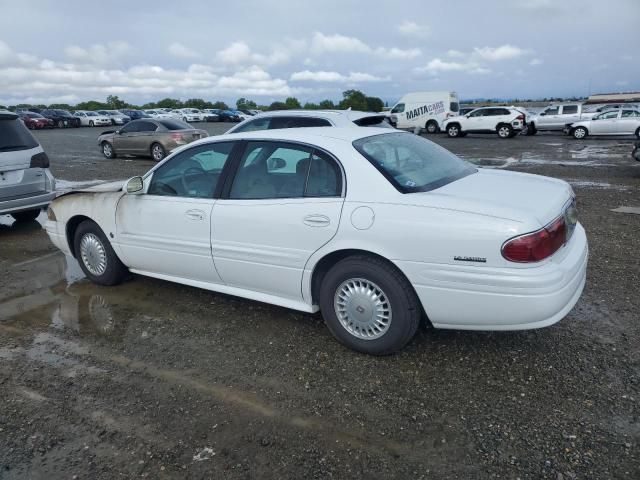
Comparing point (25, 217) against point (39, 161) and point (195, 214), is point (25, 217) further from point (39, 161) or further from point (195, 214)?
→ point (195, 214)

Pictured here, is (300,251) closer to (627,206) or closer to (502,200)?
(502,200)

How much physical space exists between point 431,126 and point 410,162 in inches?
1094

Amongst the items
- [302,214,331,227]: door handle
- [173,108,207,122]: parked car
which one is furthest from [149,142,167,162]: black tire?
[173,108,207,122]: parked car

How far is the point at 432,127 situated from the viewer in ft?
99.0

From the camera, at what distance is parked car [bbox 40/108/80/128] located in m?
42.3

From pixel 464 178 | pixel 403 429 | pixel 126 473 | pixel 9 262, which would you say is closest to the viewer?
pixel 126 473

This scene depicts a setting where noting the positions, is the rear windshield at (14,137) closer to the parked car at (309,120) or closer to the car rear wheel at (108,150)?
the parked car at (309,120)

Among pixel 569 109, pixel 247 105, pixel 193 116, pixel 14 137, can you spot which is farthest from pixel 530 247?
pixel 247 105

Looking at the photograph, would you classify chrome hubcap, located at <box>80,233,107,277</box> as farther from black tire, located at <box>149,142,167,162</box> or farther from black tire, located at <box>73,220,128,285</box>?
black tire, located at <box>149,142,167,162</box>

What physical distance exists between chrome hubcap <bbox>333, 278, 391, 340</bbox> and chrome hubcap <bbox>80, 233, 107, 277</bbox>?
8.71 ft

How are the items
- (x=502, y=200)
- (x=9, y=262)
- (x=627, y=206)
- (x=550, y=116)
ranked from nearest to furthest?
(x=502, y=200) → (x=9, y=262) → (x=627, y=206) → (x=550, y=116)

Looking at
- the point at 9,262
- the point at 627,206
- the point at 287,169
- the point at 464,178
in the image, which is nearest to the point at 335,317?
the point at 287,169

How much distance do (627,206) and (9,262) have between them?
910 cm

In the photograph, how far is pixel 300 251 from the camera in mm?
3562
